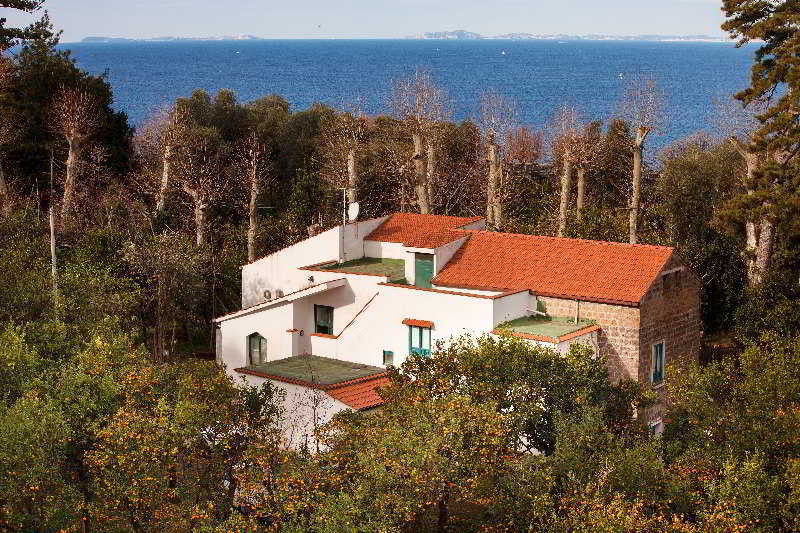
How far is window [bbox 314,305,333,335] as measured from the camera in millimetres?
36188

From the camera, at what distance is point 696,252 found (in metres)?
39.6

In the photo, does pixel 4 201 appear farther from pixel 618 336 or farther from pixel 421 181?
pixel 618 336

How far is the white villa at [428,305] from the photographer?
30.6 meters

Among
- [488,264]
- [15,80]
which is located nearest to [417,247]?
[488,264]

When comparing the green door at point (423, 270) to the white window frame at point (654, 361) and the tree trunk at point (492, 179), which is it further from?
the tree trunk at point (492, 179)

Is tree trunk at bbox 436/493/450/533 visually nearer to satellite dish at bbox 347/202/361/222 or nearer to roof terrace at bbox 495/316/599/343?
roof terrace at bbox 495/316/599/343

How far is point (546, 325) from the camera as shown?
102ft

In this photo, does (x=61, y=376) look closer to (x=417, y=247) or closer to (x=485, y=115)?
(x=417, y=247)

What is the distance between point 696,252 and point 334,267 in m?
13.6

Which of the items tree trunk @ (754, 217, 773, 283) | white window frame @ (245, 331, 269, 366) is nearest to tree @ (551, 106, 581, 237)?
tree trunk @ (754, 217, 773, 283)

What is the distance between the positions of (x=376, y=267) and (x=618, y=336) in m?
9.80

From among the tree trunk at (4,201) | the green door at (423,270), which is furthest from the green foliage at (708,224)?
the tree trunk at (4,201)

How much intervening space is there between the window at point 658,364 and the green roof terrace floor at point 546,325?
2208 millimetres

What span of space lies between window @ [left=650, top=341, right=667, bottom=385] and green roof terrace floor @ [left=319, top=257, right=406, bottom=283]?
8.56 m
